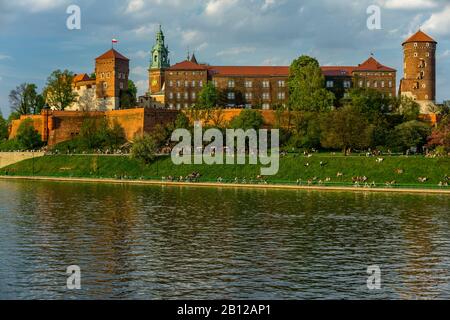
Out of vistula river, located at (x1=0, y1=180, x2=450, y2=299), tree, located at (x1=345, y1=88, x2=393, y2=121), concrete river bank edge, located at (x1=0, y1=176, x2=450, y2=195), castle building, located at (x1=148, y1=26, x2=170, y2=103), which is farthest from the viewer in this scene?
castle building, located at (x1=148, y1=26, x2=170, y2=103)

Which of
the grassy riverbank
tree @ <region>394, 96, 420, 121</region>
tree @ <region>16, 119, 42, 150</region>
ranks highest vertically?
tree @ <region>394, 96, 420, 121</region>

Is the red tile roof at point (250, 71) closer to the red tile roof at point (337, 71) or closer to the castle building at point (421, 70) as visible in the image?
the red tile roof at point (337, 71)

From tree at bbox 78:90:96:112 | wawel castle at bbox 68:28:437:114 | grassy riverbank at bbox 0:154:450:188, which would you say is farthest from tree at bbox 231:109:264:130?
tree at bbox 78:90:96:112

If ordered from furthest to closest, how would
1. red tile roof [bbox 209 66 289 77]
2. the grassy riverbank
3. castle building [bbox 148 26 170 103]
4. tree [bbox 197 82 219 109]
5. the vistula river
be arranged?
1. castle building [bbox 148 26 170 103]
2. red tile roof [bbox 209 66 289 77]
3. tree [bbox 197 82 219 109]
4. the grassy riverbank
5. the vistula river

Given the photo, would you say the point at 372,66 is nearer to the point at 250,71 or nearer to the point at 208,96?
the point at 250,71

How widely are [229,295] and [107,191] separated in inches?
1526

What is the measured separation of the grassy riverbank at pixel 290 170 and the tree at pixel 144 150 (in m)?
0.80

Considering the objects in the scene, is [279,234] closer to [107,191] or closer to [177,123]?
[107,191]

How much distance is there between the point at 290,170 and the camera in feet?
211

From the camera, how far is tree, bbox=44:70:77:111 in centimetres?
10438

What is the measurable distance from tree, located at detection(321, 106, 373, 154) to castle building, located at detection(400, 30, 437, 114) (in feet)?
93.5

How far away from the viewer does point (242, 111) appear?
277 feet

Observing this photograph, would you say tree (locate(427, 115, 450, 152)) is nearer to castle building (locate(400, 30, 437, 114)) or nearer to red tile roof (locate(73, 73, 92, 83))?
castle building (locate(400, 30, 437, 114))
